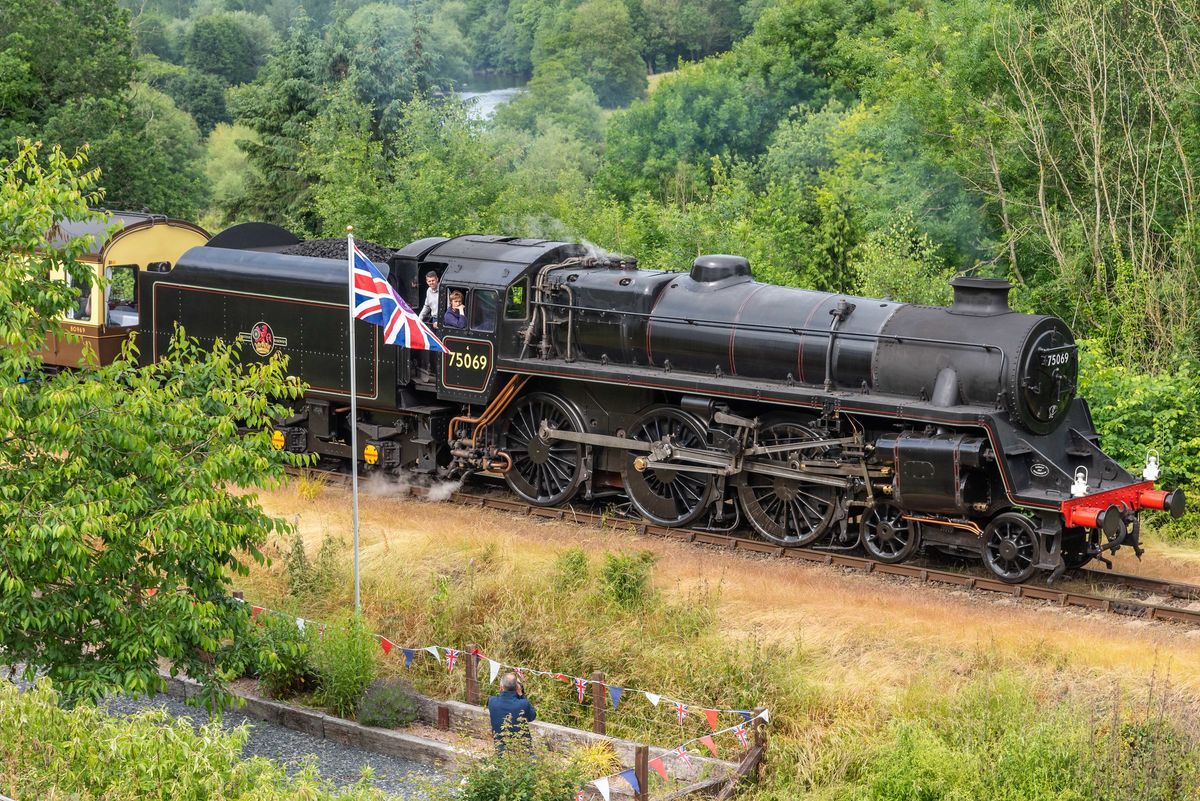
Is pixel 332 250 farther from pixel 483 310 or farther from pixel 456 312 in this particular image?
pixel 483 310

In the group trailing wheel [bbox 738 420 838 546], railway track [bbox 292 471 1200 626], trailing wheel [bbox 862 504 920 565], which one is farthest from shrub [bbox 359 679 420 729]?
trailing wheel [bbox 862 504 920 565]

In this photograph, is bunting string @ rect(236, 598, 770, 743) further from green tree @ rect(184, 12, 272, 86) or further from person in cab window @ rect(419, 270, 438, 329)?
green tree @ rect(184, 12, 272, 86)

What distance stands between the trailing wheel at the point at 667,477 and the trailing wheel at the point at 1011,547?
11.8ft

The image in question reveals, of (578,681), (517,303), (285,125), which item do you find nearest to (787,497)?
(517,303)

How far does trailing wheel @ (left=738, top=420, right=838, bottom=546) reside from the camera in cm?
1647

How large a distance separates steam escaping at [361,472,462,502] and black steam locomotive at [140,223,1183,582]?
0.17 meters

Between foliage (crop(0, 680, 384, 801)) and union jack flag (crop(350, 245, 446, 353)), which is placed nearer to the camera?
foliage (crop(0, 680, 384, 801))

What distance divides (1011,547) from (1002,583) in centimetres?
46

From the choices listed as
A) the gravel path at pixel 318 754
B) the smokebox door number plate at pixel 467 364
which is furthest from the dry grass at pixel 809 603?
the gravel path at pixel 318 754

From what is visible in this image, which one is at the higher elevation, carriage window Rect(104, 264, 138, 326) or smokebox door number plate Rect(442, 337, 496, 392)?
carriage window Rect(104, 264, 138, 326)

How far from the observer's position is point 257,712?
1262cm

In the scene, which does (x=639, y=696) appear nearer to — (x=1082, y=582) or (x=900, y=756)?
(x=900, y=756)

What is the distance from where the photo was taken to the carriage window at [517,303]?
60.3 feet

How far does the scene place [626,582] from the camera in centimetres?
1409
